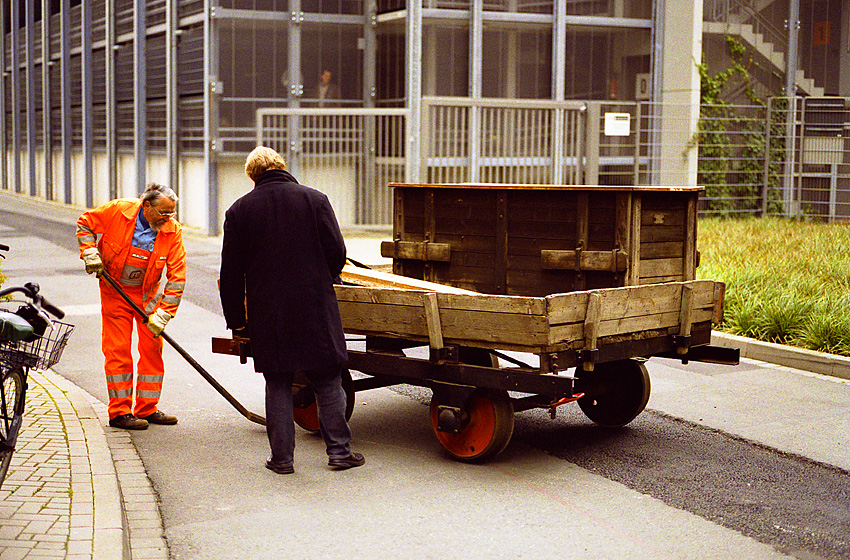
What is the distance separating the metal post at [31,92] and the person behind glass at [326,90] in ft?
60.5

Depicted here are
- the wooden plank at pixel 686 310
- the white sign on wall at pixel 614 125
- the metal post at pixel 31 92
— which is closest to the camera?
the wooden plank at pixel 686 310

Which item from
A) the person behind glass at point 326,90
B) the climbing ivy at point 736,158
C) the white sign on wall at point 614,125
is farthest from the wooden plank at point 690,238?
the person behind glass at point 326,90

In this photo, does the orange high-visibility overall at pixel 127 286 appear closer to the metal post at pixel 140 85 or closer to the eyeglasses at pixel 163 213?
the eyeglasses at pixel 163 213

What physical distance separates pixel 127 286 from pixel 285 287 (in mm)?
1633

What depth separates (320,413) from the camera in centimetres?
621

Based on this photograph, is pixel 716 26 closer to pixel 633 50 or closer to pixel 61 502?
pixel 633 50

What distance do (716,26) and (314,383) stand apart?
19.2 meters

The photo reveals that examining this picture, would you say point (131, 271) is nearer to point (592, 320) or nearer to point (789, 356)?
point (592, 320)

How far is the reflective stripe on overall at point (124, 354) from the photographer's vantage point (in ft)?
23.2

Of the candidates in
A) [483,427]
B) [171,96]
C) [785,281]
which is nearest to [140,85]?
[171,96]

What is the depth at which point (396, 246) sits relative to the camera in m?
7.79

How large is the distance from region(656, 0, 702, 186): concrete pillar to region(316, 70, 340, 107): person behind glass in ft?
22.7

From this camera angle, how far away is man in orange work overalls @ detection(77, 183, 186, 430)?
7027mm

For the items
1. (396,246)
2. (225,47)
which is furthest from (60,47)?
(396,246)
